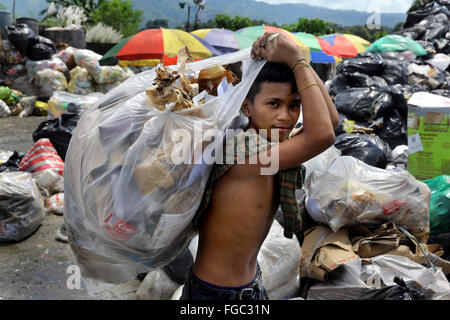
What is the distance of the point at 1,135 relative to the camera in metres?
6.16

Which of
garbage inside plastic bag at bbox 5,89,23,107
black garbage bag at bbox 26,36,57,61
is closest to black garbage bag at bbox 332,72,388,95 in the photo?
black garbage bag at bbox 26,36,57,61

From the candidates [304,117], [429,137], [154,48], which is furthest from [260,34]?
[304,117]

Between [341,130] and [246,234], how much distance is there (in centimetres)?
322

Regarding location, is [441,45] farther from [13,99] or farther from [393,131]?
[13,99]

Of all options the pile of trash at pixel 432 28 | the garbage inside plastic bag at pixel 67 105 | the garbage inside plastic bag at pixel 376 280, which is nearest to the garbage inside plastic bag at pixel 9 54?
the garbage inside plastic bag at pixel 67 105

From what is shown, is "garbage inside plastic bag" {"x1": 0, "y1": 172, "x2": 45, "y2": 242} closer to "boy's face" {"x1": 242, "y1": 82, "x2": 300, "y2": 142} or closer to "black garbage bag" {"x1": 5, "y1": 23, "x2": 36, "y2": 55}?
"boy's face" {"x1": 242, "y1": 82, "x2": 300, "y2": 142}

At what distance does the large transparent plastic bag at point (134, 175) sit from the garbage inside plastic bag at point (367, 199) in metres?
1.43

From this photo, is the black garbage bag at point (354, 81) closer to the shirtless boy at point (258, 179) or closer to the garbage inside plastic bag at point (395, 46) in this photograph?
the garbage inside plastic bag at point (395, 46)

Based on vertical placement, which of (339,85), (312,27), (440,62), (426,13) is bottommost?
(339,85)

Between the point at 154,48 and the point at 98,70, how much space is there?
88.5 inches

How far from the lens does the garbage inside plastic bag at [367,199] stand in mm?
2523

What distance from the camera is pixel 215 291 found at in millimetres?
1380
